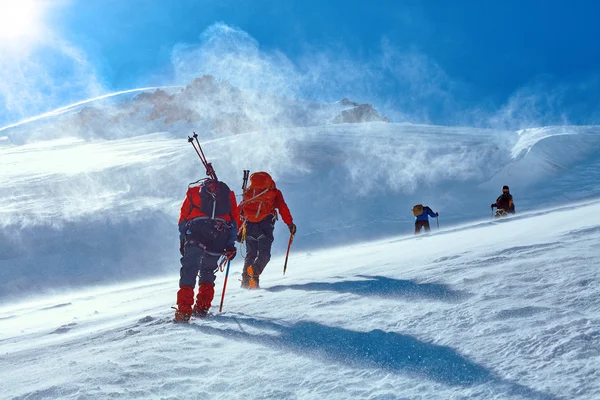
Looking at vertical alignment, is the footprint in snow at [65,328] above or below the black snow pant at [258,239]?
below

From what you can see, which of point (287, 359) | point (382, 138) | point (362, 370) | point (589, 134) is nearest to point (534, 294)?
point (362, 370)

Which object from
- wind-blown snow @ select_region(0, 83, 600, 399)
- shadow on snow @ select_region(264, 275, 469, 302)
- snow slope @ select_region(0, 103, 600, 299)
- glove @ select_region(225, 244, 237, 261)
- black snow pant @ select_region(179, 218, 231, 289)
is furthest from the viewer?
snow slope @ select_region(0, 103, 600, 299)

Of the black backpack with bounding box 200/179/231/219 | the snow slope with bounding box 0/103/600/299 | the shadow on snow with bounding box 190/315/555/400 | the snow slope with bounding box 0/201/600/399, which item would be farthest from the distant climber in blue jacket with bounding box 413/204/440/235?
the shadow on snow with bounding box 190/315/555/400

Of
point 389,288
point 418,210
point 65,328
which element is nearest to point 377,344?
point 389,288

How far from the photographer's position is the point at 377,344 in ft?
11.1

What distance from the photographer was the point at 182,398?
2.88 meters

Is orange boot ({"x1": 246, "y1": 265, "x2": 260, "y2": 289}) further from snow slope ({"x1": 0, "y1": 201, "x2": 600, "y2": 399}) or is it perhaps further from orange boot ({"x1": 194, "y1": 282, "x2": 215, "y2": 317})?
orange boot ({"x1": 194, "y1": 282, "x2": 215, "y2": 317})

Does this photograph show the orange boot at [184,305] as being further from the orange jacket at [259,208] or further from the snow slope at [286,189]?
the snow slope at [286,189]

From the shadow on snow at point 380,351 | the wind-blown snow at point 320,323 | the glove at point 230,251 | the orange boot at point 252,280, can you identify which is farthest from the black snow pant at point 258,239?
the shadow on snow at point 380,351

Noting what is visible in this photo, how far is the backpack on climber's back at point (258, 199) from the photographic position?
7.71 meters

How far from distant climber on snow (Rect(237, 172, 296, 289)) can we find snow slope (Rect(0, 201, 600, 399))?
2.01m

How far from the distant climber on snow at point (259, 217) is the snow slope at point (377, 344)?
6.61ft

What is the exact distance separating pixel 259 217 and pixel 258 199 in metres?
0.25

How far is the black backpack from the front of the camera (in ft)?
18.3
